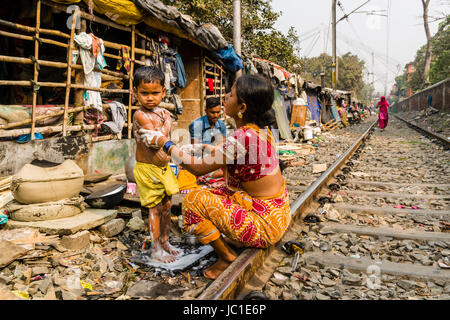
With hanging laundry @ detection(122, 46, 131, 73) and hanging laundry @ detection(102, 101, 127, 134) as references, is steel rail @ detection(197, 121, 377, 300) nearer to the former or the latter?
hanging laundry @ detection(102, 101, 127, 134)

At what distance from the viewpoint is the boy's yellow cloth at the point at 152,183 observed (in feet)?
8.59

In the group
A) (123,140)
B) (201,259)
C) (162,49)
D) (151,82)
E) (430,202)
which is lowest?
(201,259)

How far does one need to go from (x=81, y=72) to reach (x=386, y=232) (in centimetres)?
506

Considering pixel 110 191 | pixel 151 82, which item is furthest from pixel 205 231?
pixel 110 191

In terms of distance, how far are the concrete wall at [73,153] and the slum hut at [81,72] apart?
0.04ft

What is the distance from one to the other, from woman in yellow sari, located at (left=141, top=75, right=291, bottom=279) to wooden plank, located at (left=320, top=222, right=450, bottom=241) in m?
1.09

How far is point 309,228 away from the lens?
11.1 ft

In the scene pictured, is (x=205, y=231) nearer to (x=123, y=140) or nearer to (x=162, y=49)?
(x=123, y=140)

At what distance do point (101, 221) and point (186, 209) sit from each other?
4.56ft

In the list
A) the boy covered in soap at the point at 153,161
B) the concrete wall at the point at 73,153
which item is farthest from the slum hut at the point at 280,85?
the boy covered in soap at the point at 153,161

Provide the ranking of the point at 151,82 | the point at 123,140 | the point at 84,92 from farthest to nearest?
the point at 123,140 < the point at 84,92 < the point at 151,82

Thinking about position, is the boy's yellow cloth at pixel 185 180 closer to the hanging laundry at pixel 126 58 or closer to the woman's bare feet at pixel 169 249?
the woman's bare feet at pixel 169 249

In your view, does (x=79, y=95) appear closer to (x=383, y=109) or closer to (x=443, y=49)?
(x=383, y=109)

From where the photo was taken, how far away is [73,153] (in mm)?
5027
